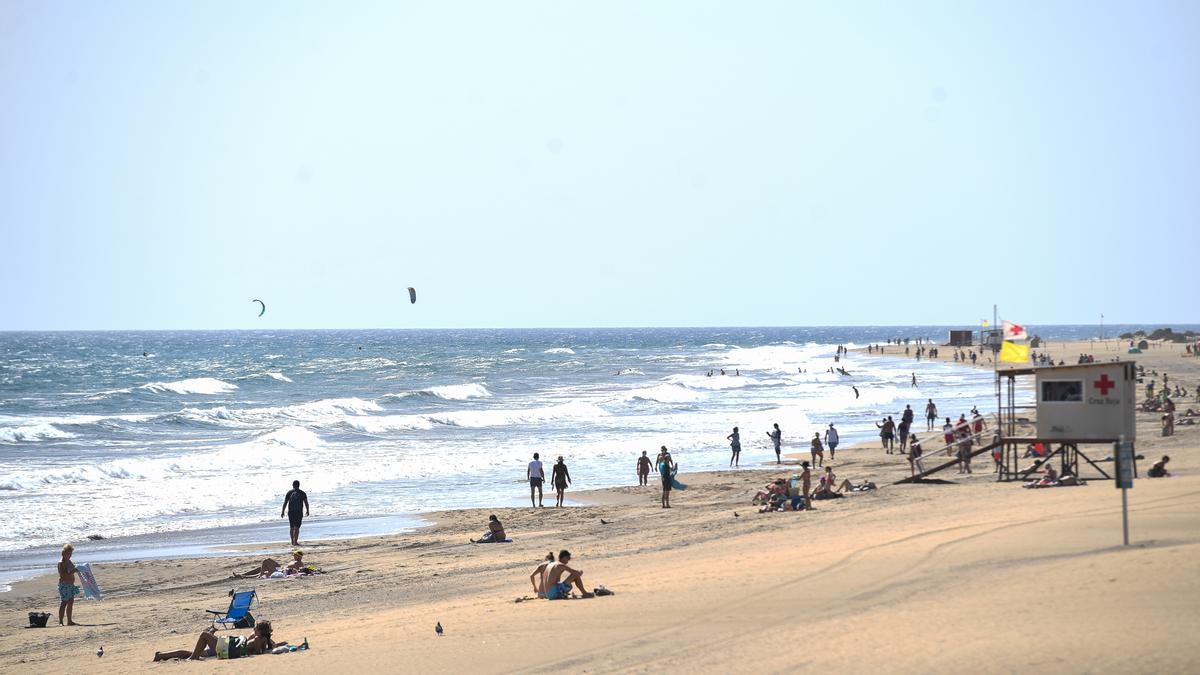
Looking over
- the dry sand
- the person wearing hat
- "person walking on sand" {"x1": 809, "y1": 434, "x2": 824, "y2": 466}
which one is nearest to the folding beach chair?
the dry sand

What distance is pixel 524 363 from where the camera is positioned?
11175 centimetres

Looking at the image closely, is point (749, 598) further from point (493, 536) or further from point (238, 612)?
point (493, 536)

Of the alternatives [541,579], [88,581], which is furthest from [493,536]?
[88,581]

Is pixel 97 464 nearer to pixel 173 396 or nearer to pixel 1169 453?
pixel 1169 453

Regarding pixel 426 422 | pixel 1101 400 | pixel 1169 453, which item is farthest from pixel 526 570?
pixel 426 422

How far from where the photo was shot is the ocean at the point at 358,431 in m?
26.4

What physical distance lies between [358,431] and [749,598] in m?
34.8

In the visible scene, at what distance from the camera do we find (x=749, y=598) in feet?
42.7

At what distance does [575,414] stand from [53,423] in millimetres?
21576

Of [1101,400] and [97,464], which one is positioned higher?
[1101,400]

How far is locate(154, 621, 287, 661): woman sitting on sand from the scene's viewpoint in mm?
12664

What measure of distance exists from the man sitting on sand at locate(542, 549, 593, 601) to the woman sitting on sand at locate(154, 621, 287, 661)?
3.24 m

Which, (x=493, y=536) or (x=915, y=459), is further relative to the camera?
(x=915, y=459)

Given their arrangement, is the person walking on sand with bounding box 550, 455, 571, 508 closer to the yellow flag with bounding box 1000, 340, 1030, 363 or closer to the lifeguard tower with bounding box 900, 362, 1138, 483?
the lifeguard tower with bounding box 900, 362, 1138, 483
